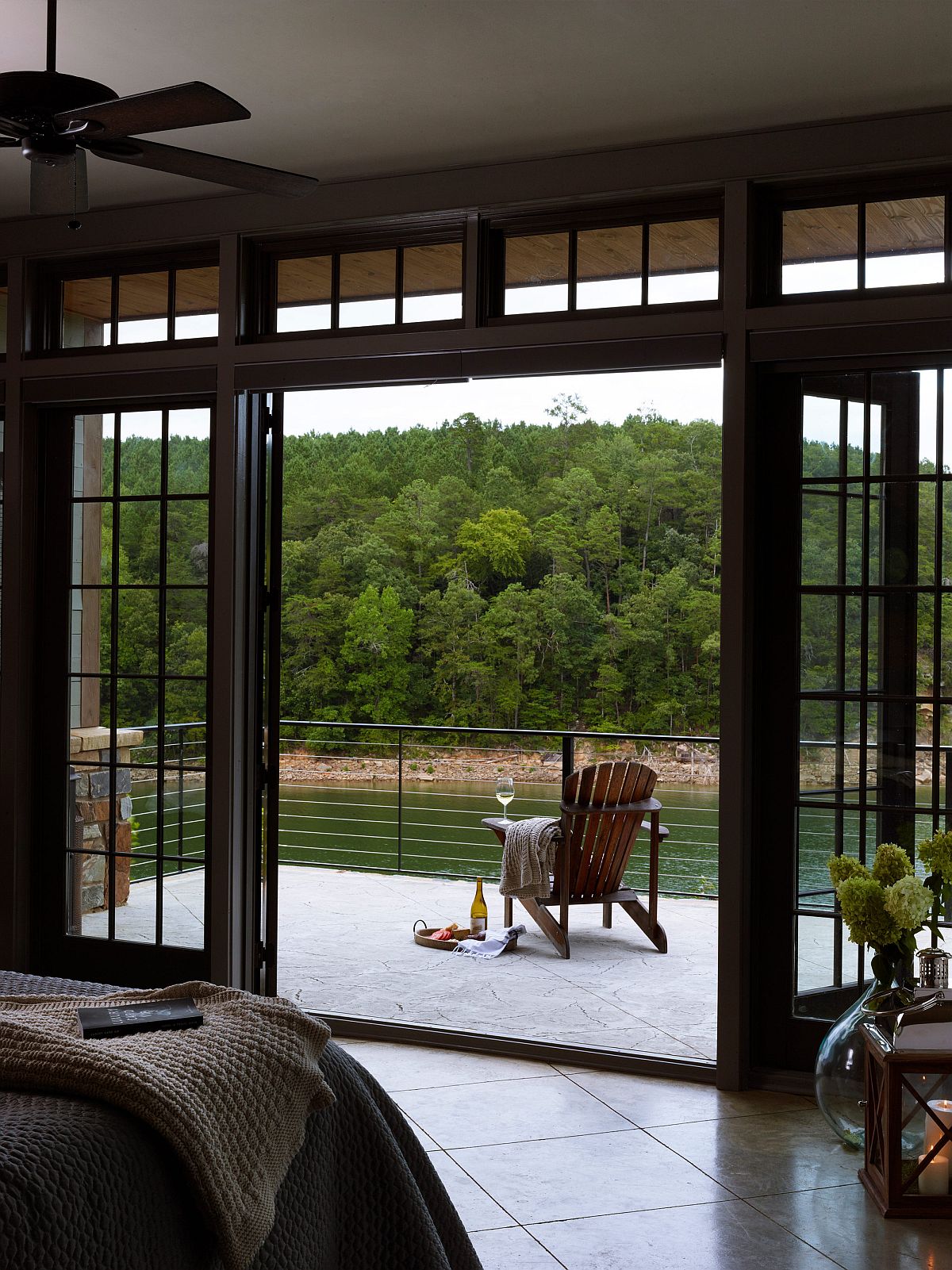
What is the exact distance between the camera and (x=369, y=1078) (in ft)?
7.29

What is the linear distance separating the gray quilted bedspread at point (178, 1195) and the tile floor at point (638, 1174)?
59 centimetres

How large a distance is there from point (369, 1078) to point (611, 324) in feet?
8.02

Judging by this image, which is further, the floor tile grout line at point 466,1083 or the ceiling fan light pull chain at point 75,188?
the floor tile grout line at point 466,1083

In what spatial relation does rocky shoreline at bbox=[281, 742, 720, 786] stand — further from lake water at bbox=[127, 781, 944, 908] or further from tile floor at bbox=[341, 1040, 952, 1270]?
tile floor at bbox=[341, 1040, 952, 1270]

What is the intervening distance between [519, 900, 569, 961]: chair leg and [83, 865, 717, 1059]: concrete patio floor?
6 cm

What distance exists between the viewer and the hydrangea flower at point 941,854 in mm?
3025

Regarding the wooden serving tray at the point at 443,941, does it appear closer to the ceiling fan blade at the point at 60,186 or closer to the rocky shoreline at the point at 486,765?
the ceiling fan blade at the point at 60,186

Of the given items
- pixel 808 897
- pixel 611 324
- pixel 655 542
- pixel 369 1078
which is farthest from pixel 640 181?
pixel 655 542

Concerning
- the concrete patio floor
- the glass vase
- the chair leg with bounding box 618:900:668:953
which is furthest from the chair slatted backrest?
the glass vase

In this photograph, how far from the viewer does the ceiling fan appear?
214 cm

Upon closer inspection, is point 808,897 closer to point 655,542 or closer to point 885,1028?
point 885,1028

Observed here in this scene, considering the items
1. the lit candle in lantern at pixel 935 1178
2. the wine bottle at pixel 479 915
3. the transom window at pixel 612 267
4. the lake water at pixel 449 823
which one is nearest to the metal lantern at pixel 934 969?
the lit candle in lantern at pixel 935 1178

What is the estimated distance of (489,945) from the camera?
5652mm

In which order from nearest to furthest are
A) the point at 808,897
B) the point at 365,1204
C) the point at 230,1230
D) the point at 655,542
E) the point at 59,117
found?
the point at 230,1230, the point at 365,1204, the point at 59,117, the point at 808,897, the point at 655,542
